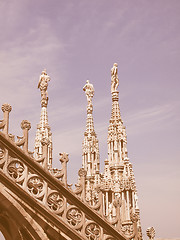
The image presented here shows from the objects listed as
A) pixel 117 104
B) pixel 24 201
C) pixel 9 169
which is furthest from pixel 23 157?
pixel 117 104

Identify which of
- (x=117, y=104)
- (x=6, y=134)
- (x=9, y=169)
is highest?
(x=117, y=104)

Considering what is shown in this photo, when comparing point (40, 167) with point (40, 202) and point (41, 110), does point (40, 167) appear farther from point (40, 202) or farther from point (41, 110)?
point (41, 110)

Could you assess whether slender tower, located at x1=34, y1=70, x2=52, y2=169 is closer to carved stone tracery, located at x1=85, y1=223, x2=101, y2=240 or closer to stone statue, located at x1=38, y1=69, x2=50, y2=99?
stone statue, located at x1=38, y1=69, x2=50, y2=99

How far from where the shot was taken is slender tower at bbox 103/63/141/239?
49.4 feet

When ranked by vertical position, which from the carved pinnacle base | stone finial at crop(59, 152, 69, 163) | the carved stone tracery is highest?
the carved pinnacle base

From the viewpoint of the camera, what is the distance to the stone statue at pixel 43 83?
814 inches

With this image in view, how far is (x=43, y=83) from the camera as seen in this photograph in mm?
20828

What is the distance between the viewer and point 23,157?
→ 27.2ft

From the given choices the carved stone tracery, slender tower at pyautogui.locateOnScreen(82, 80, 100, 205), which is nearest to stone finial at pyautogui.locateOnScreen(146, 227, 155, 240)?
the carved stone tracery

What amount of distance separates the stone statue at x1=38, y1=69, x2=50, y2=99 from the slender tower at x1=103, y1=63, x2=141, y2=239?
15.3ft

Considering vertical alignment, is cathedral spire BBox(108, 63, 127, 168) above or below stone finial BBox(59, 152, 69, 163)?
above

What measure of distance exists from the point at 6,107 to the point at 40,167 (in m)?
1.59

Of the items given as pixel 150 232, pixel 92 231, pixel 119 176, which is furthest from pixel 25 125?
pixel 119 176

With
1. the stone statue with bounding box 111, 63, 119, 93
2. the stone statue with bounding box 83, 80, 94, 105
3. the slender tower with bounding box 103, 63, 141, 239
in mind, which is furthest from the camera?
the stone statue with bounding box 83, 80, 94, 105
